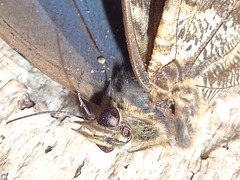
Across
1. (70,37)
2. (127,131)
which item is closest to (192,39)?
(127,131)

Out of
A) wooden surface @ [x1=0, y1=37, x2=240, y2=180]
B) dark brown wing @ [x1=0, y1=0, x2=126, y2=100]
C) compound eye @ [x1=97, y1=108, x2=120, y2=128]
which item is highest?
dark brown wing @ [x1=0, y1=0, x2=126, y2=100]

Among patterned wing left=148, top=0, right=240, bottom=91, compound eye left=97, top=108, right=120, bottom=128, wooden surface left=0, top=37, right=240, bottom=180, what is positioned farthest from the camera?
wooden surface left=0, top=37, right=240, bottom=180

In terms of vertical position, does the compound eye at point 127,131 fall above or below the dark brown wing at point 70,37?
below

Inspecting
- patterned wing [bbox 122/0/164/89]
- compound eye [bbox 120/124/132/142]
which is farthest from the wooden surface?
patterned wing [bbox 122/0/164/89]

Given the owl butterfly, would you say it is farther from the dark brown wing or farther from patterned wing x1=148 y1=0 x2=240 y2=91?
the dark brown wing

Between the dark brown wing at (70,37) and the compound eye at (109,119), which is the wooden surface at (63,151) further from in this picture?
the compound eye at (109,119)

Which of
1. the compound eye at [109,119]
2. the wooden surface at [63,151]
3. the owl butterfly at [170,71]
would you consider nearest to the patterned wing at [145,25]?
the owl butterfly at [170,71]

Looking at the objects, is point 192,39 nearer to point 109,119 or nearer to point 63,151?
point 109,119
